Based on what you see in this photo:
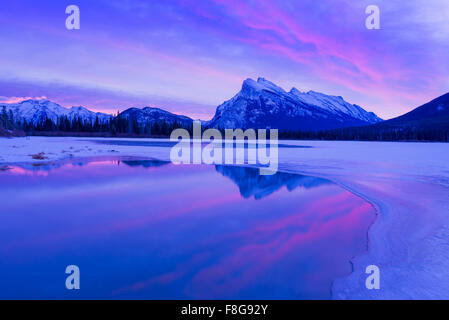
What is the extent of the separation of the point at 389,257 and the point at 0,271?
304 inches

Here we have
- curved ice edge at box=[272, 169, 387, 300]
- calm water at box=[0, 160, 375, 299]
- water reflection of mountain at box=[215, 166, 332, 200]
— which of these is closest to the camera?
curved ice edge at box=[272, 169, 387, 300]

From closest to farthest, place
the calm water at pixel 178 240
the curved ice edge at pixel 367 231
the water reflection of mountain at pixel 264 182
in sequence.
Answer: the curved ice edge at pixel 367 231 < the calm water at pixel 178 240 < the water reflection of mountain at pixel 264 182

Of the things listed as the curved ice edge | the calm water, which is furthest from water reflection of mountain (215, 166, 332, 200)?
the curved ice edge

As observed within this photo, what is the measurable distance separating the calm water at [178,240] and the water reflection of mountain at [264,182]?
0.27 metres

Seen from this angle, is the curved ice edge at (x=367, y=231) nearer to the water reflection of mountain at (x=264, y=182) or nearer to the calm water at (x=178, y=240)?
the calm water at (x=178, y=240)

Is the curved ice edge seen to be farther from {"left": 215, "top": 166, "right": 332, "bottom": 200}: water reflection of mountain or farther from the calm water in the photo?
{"left": 215, "top": 166, "right": 332, "bottom": 200}: water reflection of mountain

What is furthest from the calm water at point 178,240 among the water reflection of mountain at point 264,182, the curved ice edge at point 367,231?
the water reflection of mountain at point 264,182

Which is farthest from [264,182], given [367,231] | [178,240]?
[178,240]

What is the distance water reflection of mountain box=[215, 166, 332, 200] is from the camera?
13.5m

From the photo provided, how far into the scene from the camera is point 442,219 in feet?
27.5

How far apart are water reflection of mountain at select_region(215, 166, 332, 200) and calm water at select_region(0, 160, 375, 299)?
0.27m

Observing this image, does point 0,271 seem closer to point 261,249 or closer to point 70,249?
point 70,249

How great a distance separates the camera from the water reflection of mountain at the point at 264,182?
13516mm

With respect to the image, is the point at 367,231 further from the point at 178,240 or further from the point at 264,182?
the point at 264,182
